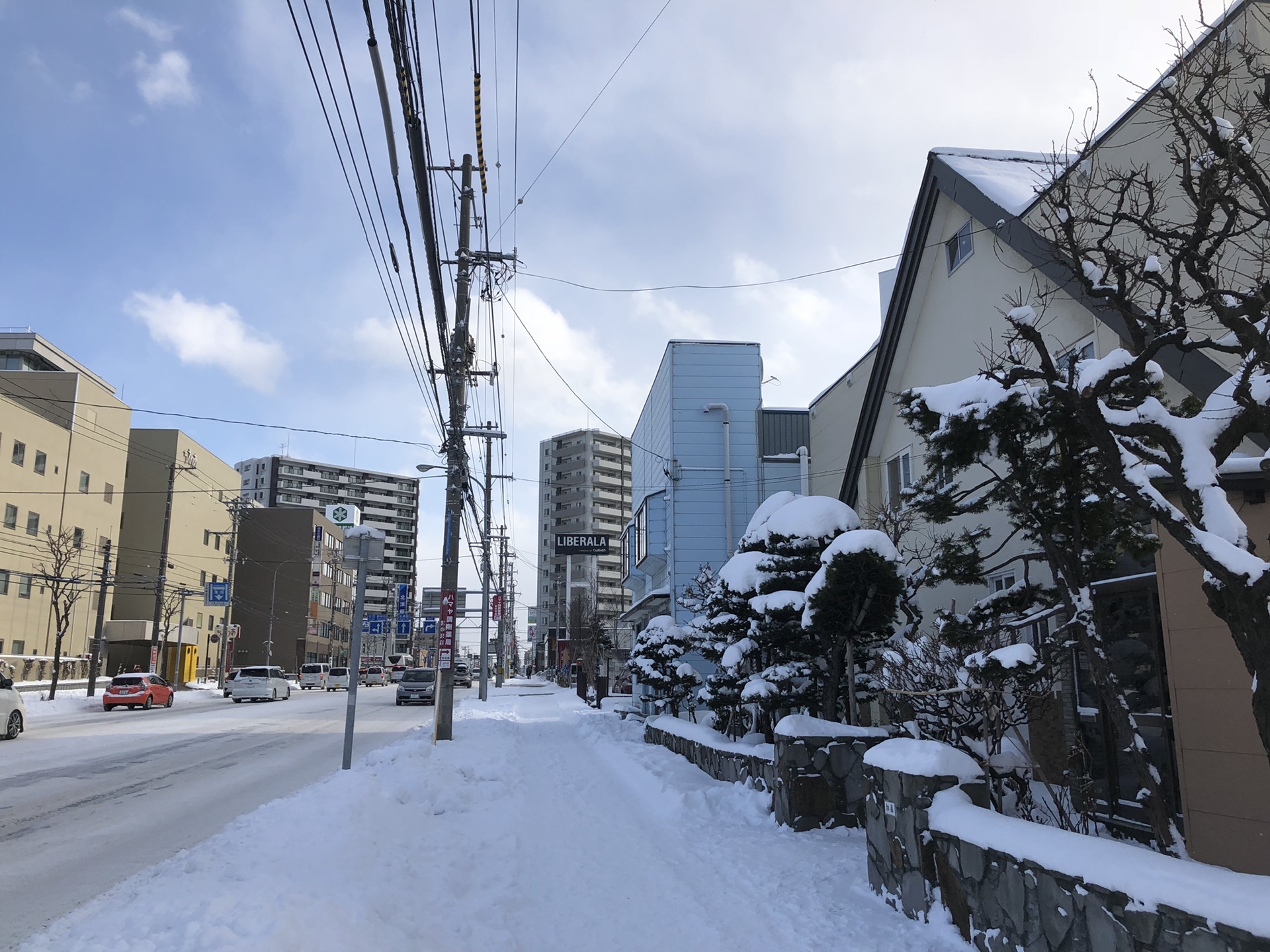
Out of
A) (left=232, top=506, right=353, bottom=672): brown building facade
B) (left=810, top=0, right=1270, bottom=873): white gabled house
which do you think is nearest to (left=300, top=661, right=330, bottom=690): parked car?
(left=232, top=506, right=353, bottom=672): brown building facade

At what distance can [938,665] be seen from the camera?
815 cm

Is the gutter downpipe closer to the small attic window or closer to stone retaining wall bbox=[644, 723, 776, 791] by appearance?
stone retaining wall bbox=[644, 723, 776, 791]

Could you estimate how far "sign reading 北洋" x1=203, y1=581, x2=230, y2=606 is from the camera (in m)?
50.2

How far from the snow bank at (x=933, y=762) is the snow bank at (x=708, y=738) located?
140 inches

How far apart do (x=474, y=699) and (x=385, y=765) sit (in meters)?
26.7

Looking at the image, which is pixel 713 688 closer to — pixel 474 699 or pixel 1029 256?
pixel 1029 256

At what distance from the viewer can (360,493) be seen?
12838 cm

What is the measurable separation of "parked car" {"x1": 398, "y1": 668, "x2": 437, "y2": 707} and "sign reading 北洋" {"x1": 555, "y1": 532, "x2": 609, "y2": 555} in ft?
26.6

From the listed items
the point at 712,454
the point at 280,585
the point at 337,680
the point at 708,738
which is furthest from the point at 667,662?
the point at 280,585

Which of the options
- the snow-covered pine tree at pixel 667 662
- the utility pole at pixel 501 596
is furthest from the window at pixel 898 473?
the utility pole at pixel 501 596

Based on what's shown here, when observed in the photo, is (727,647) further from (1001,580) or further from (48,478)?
(48,478)

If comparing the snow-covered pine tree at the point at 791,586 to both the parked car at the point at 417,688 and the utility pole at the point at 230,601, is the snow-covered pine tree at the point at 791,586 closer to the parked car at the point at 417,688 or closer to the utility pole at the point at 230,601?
the parked car at the point at 417,688

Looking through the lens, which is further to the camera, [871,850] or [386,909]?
[871,850]

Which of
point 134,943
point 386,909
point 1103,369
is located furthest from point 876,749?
point 134,943
